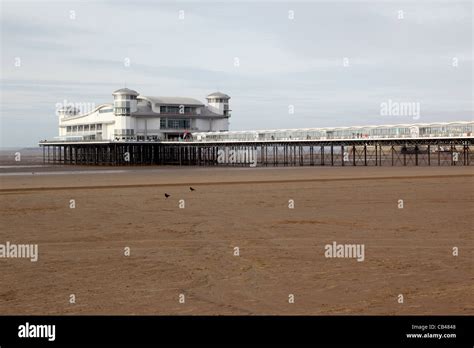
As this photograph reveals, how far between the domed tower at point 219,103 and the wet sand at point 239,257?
67418mm

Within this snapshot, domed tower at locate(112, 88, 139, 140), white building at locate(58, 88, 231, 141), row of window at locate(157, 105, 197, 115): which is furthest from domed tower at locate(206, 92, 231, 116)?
domed tower at locate(112, 88, 139, 140)

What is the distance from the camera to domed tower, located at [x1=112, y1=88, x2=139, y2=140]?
83.6m

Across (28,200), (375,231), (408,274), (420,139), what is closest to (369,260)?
(408,274)

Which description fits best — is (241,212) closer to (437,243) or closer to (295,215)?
(295,215)

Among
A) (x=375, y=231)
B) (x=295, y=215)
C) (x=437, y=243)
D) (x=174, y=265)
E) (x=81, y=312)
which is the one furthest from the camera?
(x=295, y=215)

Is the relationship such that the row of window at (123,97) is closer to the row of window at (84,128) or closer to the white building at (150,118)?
the white building at (150,118)

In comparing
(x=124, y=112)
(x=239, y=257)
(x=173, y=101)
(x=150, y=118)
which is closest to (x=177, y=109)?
(x=173, y=101)

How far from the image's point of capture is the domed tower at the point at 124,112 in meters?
83.6

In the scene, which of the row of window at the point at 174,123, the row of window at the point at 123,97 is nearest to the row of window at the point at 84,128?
the row of window at the point at 123,97

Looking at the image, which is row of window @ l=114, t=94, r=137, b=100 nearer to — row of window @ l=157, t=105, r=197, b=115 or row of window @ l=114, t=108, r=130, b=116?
row of window @ l=114, t=108, r=130, b=116

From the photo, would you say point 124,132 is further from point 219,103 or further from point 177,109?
point 219,103

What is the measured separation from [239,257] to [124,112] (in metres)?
73.3
